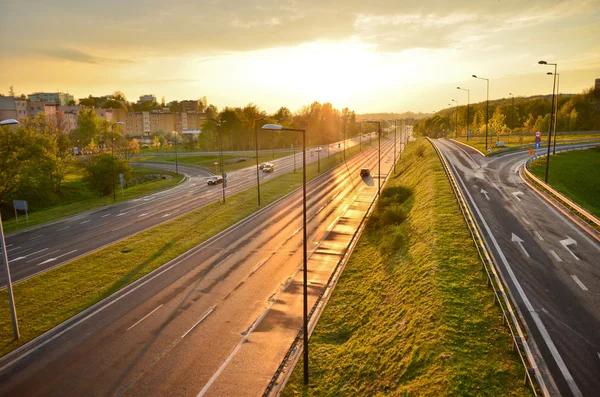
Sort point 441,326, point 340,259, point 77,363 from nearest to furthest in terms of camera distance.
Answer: point 441,326, point 77,363, point 340,259

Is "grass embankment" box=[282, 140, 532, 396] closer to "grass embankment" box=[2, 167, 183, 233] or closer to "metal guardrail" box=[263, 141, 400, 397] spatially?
"metal guardrail" box=[263, 141, 400, 397]

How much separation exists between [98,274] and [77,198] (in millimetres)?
52154

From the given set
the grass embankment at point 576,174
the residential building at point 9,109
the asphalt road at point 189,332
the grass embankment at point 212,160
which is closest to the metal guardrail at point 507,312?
the asphalt road at point 189,332

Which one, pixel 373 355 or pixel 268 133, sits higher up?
pixel 268 133

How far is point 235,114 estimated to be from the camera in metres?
134

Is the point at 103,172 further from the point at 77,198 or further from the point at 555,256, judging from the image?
the point at 555,256

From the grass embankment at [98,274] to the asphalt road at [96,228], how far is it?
6.59 ft

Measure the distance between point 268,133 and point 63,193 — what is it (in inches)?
3120

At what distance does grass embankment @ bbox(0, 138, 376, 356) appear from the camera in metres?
20.6

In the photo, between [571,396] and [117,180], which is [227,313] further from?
[117,180]

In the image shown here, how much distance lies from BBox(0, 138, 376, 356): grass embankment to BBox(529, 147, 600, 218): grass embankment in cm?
3488

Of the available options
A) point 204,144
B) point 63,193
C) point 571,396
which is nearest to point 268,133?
point 204,144

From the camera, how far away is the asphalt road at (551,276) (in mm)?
12539

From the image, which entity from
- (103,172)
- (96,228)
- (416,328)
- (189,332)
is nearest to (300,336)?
(189,332)
